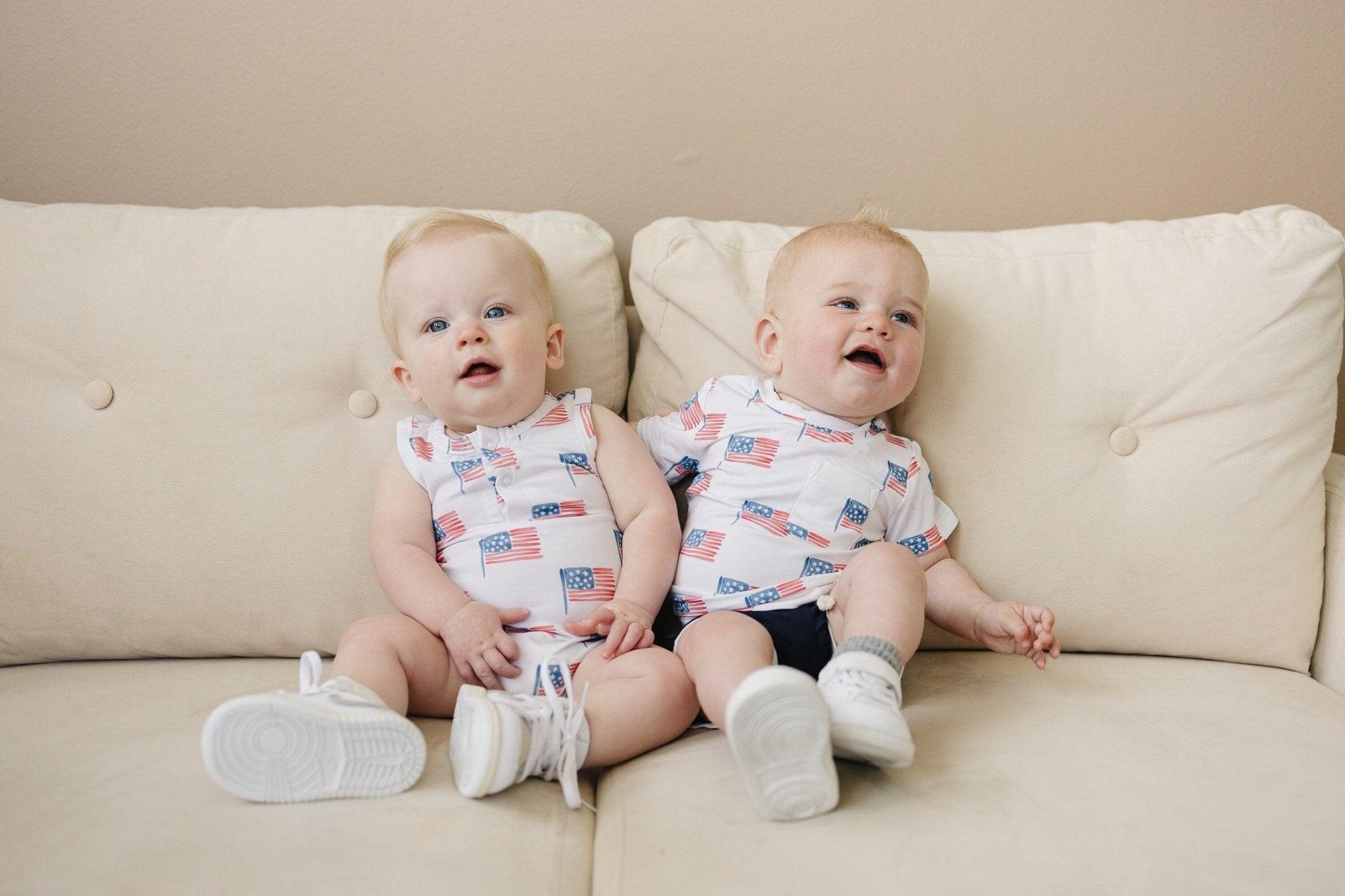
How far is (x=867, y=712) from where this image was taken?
999mm

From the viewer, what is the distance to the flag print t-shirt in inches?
51.1

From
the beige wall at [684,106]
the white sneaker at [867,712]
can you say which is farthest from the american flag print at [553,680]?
the beige wall at [684,106]

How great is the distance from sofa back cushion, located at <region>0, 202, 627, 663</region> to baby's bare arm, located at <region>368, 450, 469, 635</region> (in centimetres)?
6

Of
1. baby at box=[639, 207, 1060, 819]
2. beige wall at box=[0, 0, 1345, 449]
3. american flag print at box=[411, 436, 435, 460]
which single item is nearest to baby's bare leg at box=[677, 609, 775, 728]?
baby at box=[639, 207, 1060, 819]

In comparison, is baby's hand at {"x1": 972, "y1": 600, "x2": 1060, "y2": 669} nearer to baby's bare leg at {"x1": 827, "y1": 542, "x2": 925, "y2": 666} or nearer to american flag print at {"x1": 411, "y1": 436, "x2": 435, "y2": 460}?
baby's bare leg at {"x1": 827, "y1": 542, "x2": 925, "y2": 666}

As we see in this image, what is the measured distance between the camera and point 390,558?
1.26m

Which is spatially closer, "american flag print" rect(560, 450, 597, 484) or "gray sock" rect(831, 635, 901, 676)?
"gray sock" rect(831, 635, 901, 676)

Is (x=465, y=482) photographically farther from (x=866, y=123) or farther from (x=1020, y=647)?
(x=866, y=123)

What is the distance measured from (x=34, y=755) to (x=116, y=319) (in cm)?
58

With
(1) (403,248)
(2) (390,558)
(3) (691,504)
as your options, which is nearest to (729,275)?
(3) (691,504)

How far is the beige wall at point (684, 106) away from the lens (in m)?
1.60

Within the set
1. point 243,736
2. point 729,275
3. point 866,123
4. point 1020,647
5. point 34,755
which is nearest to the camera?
point 243,736

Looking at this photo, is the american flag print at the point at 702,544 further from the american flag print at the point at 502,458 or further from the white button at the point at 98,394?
the white button at the point at 98,394

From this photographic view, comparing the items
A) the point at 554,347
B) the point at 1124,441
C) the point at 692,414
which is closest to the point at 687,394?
the point at 692,414
